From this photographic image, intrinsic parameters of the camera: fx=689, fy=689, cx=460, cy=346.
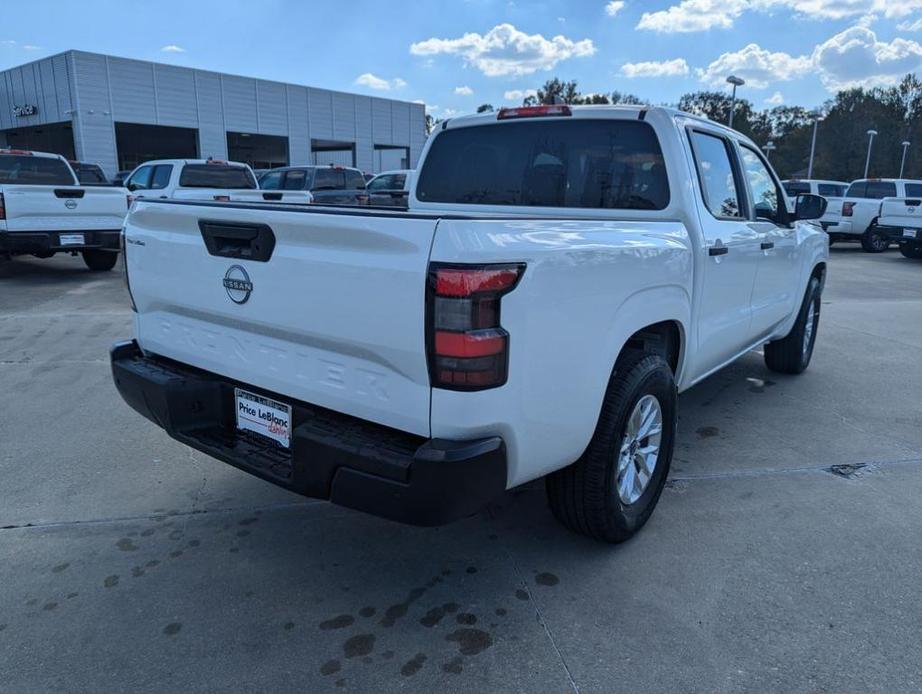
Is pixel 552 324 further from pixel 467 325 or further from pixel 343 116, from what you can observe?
pixel 343 116

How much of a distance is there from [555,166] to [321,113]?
139 feet

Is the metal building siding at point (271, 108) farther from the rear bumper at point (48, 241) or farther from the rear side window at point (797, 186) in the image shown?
the rear bumper at point (48, 241)

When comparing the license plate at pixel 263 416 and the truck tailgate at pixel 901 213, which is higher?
the truck tailgate at pixel 901 213

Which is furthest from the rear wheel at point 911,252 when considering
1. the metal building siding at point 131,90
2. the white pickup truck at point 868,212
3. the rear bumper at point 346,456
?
the metal building siding at point 131,90

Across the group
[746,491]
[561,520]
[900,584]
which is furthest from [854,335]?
[561,520]

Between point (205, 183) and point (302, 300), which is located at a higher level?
point (205, 183)

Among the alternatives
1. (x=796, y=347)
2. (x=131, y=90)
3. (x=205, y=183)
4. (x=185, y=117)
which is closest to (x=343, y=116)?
(x=185, y=117)

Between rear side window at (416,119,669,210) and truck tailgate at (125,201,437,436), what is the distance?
1679 mm

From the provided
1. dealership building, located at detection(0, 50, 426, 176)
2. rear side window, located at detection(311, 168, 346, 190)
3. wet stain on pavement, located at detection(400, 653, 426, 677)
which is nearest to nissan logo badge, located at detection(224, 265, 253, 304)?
wet stain on pavement, located at detection(400, 653, 426, 677)

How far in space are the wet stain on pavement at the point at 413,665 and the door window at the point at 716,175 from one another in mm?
2729

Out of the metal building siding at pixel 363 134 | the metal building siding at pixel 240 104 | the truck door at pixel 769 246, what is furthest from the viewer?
the metal building siding at pixel 363 134

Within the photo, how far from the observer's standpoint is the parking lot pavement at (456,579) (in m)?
2.40

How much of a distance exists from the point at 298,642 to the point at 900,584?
2.49 meters

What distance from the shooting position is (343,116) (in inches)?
1734
